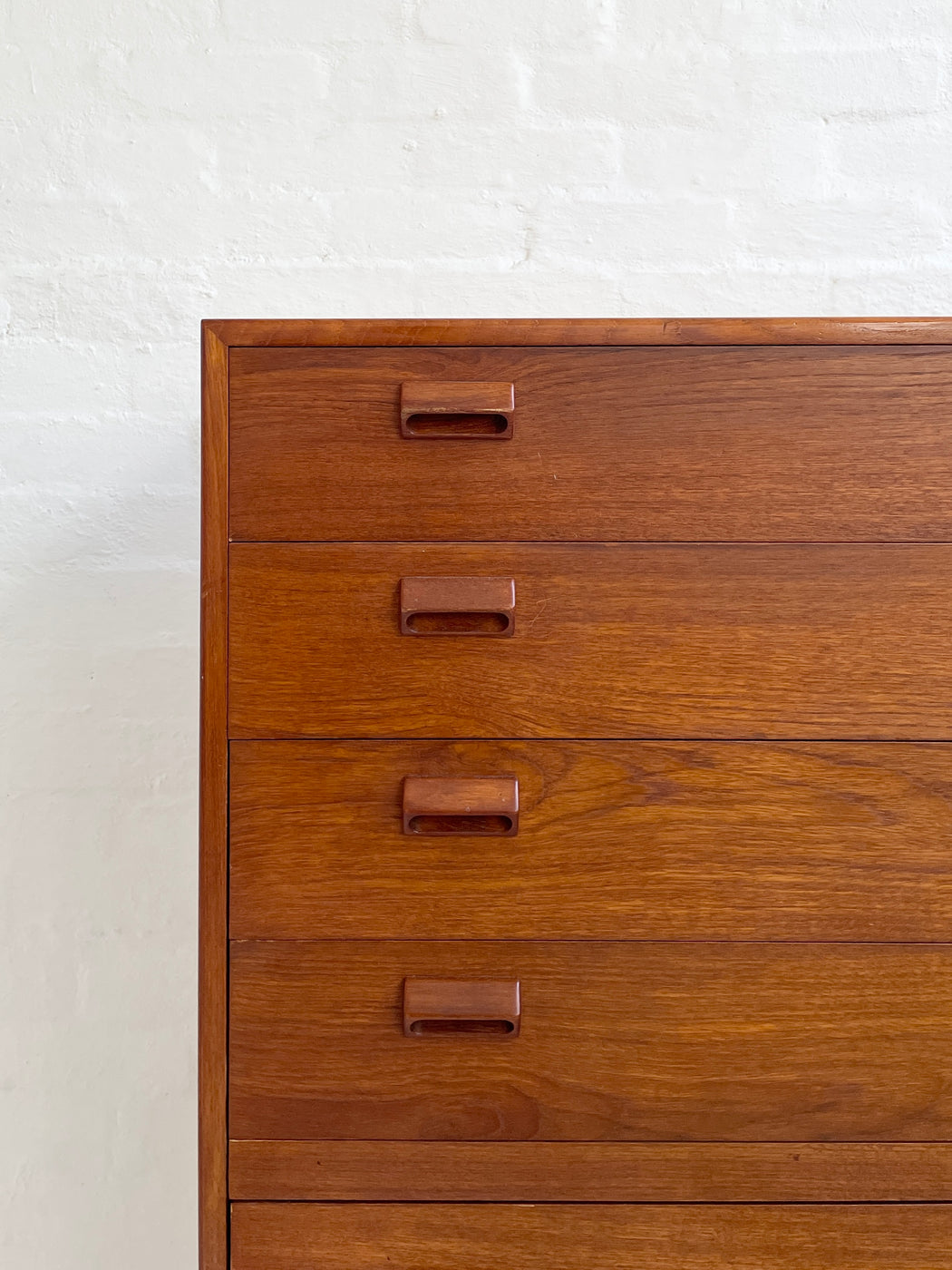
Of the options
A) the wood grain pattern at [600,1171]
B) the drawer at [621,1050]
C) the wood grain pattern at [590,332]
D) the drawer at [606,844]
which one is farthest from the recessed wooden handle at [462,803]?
the wood grain pattern at [590,332]

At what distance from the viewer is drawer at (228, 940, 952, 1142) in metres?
0.91

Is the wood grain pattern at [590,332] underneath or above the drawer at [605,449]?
above

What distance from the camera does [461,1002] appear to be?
0.90 m

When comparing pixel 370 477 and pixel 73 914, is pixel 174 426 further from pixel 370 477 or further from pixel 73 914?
pixel 73 914

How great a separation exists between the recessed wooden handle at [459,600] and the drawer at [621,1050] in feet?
0.99

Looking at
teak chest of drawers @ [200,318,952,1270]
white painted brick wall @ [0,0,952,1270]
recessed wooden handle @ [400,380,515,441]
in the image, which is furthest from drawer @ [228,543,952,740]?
white painted brick wall @ [0,0,952,1270]

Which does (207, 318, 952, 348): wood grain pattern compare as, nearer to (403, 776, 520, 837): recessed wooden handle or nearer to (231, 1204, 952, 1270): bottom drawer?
(403, 776, 520, 837): recessed wooden handle

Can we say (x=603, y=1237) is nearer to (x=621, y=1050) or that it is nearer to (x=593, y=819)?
(x=621, y=1050)

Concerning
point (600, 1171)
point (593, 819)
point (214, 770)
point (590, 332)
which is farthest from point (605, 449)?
point (600, 1171)

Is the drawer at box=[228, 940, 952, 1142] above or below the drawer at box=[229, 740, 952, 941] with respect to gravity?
below

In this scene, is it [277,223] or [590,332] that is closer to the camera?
[590,332]

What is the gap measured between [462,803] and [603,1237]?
0.41m

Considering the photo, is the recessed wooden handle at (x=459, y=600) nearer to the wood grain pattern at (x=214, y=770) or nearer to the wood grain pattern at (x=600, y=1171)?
the wood grain pattern at (x=214, y=770)

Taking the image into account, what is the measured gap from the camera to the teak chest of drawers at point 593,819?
0.91 m
